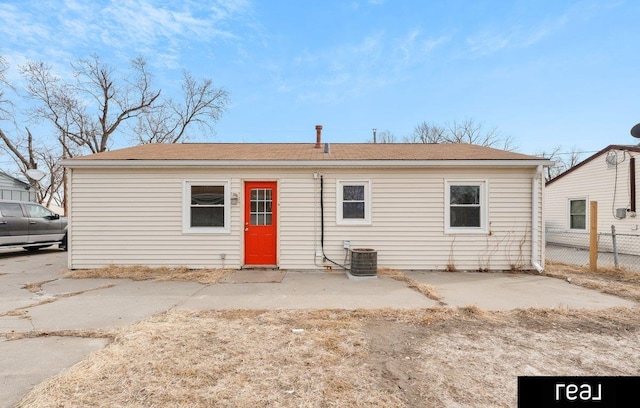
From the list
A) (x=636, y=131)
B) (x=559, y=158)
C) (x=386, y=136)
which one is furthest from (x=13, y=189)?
(x=559, y=158)

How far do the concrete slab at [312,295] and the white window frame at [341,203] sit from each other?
4.94 ft

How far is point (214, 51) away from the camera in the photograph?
11266mm

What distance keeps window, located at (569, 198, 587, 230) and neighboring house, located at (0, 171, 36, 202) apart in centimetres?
2891

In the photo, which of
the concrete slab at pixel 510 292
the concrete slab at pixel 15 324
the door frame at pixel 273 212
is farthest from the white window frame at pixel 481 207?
the concrete slab at pixel 15 324

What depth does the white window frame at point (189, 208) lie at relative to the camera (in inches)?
293

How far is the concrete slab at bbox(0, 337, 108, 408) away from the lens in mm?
2482

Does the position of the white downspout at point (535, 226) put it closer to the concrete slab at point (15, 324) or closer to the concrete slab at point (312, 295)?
the concrete slab at point (312, 295)

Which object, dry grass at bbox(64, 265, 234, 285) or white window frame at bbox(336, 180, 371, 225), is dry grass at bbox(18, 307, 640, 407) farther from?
white window frame at bbox(336, 180, 371, 225)

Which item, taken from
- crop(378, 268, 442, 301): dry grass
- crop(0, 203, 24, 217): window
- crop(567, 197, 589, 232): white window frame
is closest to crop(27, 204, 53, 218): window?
crop(0, 203, 24, 217): window

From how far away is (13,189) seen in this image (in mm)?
17875

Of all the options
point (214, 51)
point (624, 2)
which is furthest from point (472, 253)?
point (214, 51)

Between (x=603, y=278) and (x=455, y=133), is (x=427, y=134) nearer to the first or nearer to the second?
(x=455, y=133)

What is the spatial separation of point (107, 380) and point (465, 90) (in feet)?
48.9

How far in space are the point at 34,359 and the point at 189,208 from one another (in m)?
4.75
